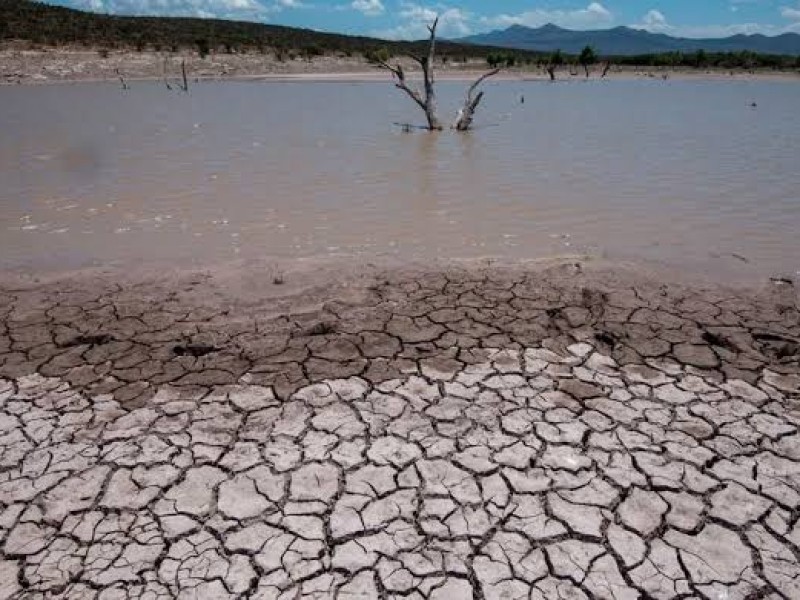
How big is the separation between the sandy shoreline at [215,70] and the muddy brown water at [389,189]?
48.0 ft

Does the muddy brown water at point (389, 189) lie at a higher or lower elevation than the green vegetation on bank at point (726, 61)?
lower

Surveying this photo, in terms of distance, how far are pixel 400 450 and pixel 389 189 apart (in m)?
6.84

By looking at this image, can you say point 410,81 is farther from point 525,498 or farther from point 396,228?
point 525,498

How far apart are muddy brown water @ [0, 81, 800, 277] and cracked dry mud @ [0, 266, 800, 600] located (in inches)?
72.5

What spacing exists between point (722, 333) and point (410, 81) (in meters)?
34.9

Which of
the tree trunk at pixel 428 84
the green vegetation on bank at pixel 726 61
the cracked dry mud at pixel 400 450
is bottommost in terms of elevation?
the cracked dry mud at pixel 400 450

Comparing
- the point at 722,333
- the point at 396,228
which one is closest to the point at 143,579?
the point at 722,333

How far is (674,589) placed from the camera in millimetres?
2520

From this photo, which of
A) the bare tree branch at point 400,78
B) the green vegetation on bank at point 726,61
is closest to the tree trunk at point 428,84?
the bare tree branch at point 400,78

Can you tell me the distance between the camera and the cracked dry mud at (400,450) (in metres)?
2.61

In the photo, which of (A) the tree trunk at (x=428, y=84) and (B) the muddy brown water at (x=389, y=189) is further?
(A) the tree trunk at (x=428, y=84)

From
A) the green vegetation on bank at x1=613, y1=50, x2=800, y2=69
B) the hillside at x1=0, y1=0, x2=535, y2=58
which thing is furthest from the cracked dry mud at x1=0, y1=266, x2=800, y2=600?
the green vegetation on bank at x1=613, y1=50, x2=800, y2=69

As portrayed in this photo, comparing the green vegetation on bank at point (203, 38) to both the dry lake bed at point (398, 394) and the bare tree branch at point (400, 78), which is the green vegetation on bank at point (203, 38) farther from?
the dry lake bed at point (398, 394)

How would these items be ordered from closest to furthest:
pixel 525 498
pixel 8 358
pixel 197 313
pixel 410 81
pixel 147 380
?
pixel 525 498
pixel 147 380
pixel 8 358
pixel 197 313
pixel 410 81
